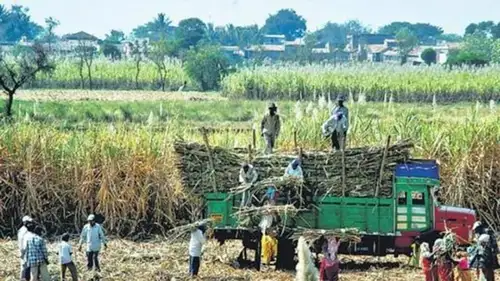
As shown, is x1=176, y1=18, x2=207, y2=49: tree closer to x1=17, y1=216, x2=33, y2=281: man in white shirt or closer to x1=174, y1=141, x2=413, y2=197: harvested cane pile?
x1=174, y1=141, x2=413, y2=197: harvested cane pile

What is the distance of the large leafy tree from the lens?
13098cm

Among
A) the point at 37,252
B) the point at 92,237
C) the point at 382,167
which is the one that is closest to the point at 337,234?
the point at 382,167

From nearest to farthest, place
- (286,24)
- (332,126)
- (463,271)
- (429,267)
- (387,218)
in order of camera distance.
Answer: (463,271), (429,267), (387,218), (332,126), (286,24)

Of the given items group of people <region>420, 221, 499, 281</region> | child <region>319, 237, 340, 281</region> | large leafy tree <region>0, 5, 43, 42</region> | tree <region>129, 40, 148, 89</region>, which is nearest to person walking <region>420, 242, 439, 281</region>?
group of people <region>420, 221, 499, 281</region>

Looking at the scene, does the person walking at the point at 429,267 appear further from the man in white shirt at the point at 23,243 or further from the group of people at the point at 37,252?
the man in white shirt at the point at 23,243

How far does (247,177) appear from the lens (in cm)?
1548

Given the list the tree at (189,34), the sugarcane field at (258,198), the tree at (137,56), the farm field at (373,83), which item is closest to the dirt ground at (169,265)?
the sugarcane field at (258,198)

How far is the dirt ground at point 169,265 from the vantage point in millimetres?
15031

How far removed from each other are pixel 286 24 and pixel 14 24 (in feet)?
181

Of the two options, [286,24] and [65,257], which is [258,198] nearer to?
[65,257]

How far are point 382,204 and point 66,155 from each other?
7.02m

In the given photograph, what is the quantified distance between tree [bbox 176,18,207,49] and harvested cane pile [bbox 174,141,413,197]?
2630 inches

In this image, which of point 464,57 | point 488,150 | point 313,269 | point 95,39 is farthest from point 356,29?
point 313,269

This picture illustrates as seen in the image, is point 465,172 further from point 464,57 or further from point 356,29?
point 356,29
